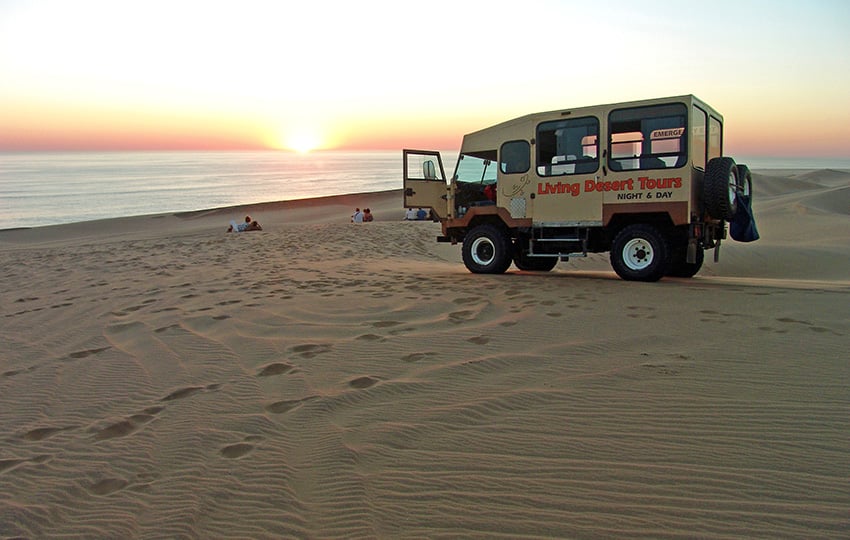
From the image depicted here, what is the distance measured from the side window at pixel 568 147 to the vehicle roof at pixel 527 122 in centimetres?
12

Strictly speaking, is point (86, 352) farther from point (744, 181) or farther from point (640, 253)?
point (744, 181)

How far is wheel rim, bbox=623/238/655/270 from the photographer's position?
9484 mm

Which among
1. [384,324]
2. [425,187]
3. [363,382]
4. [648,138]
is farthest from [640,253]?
[363,382]

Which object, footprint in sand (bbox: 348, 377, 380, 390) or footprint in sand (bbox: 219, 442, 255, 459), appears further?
footprint in sand (bbox: 348, 377, 380, 390)

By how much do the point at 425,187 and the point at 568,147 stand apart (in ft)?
9.87

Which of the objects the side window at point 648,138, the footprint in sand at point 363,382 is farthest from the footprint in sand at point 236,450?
the side window at point 648,138

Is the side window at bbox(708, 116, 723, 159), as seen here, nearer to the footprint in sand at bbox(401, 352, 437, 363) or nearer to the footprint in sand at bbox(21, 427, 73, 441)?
the footprint in sand at bbox(401, 352, 437, 363)

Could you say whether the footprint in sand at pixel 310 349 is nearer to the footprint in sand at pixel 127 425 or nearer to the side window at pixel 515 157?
the footprint in sand at pixel 127 425

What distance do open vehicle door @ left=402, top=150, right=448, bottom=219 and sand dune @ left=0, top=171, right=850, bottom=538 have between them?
10.4ft

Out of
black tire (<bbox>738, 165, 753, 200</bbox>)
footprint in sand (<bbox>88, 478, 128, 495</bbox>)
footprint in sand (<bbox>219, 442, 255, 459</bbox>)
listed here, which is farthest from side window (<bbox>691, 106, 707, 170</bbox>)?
footprint in sand (<bbox>88, 478, 128, 495</bbox>)

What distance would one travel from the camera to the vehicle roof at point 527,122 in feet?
29.5

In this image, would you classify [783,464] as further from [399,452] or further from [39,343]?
[39,343]

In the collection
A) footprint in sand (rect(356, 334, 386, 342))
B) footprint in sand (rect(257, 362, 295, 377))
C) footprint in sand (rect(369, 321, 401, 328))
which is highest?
footprint in sand (rect(369, 321, 401, 328))

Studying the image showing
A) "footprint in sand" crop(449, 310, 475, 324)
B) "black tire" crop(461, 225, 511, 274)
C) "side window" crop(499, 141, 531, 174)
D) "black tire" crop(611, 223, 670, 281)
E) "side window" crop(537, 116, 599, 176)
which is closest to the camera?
"footprint in sand" crop(449, 310, 475, 324)
